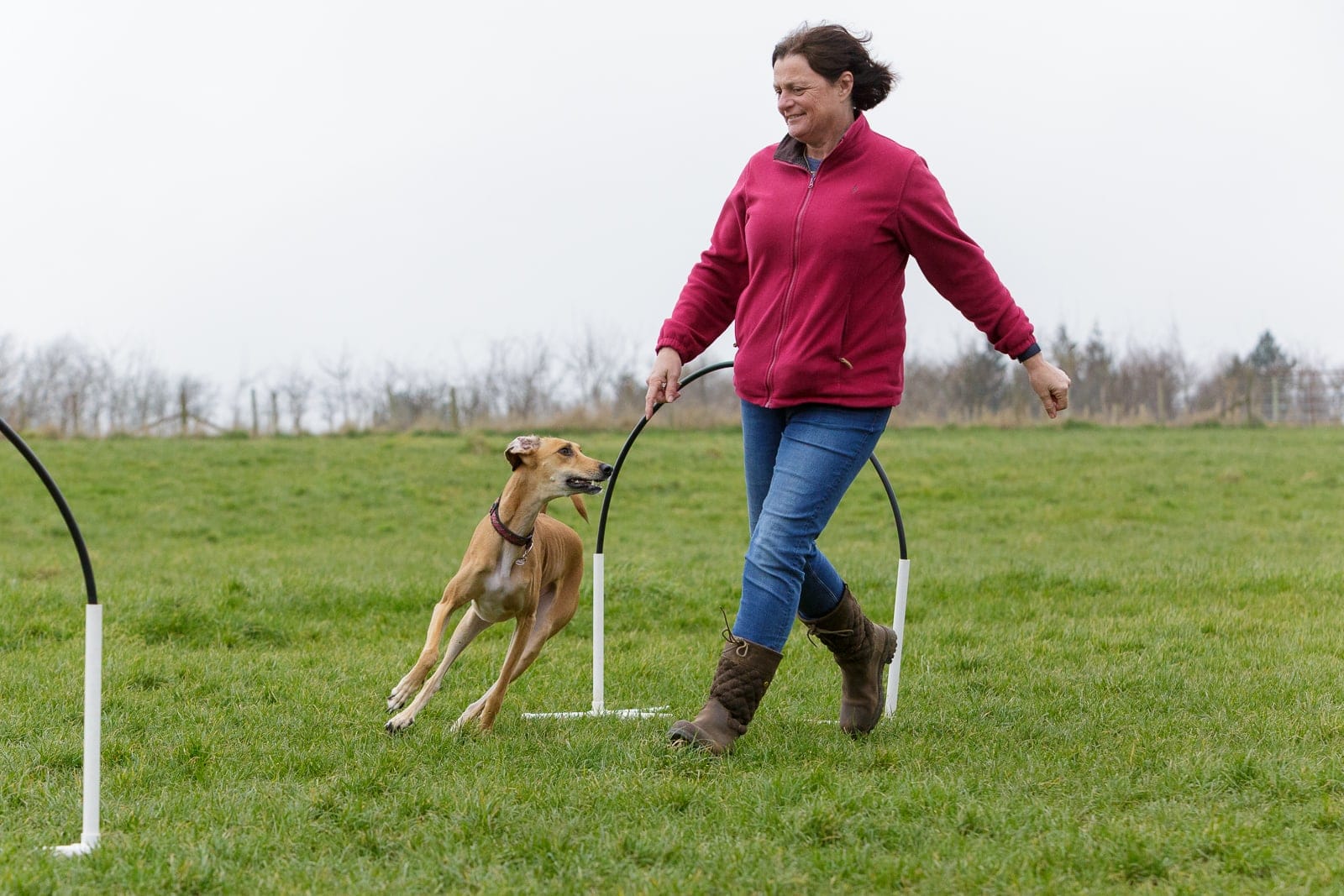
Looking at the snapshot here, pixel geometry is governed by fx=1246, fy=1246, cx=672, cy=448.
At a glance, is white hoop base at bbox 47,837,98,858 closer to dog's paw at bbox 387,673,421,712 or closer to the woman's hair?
dog's paw at bbox 387,673,421,712

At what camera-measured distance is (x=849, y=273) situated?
15.4ft

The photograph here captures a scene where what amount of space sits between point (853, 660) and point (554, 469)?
64.9 inches

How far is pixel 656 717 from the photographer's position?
5.59 metres

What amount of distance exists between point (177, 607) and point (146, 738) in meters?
3.52

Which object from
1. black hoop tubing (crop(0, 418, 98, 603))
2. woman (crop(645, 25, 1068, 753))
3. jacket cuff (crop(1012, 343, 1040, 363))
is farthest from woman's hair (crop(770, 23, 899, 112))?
black hoop tubing (crop(0, 418, 98, 603))

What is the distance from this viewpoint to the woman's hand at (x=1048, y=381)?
4617mm

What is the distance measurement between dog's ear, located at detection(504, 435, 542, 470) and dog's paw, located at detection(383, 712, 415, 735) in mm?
1212

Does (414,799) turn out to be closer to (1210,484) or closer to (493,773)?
(493,773)

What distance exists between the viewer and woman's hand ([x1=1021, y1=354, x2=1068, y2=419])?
4.62m

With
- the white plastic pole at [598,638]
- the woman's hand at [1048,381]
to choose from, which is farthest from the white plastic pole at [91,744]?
the woman's hand at [1048,381]

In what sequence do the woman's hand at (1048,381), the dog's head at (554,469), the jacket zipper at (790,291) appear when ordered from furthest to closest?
1. the dog's head at (554,469)
2. the jacket zipper at (790,291)
3. the woman's hand at (1048,381)

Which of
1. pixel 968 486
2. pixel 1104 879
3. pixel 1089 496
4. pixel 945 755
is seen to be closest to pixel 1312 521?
pixel 1089 496

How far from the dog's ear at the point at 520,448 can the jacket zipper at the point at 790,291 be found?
1.37m

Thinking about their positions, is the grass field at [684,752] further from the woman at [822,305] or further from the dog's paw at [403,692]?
the woman at [822,305]
